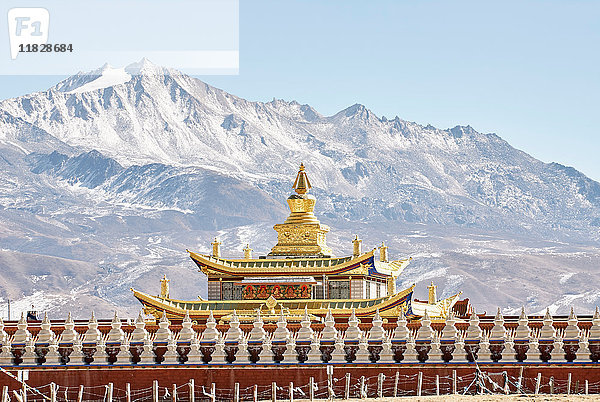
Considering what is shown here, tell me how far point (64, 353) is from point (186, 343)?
15.5ft

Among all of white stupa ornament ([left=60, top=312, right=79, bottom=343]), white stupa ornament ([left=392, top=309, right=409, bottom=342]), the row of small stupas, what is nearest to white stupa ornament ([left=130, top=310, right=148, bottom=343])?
the row of small stupas

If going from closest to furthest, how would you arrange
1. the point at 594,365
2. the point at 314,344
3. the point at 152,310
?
the point at 594,365 < the point at 314,344 < the point at 152,310

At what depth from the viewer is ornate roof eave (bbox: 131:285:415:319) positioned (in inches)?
2084

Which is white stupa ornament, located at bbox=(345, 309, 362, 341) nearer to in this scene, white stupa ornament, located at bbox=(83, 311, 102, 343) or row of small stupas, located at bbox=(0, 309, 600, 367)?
row of small stupas, located at bbox=(0, 309, 600, 367)

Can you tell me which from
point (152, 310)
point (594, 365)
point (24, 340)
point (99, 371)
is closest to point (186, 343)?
point (99, 371)

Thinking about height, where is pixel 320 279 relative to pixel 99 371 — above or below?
above

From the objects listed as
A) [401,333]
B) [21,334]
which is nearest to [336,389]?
[401,333]

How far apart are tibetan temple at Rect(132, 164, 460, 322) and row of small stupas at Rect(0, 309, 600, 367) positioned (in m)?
5.34

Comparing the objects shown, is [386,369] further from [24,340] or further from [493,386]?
[24,340]

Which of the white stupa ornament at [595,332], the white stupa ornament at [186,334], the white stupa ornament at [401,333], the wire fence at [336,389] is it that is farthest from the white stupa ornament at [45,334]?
the white stupa ornament at [595,332]

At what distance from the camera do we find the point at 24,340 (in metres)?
47.0

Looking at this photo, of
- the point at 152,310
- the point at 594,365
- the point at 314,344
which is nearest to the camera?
the point at 594,365

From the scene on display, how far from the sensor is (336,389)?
144 feet

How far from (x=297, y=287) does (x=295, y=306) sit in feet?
4.21
